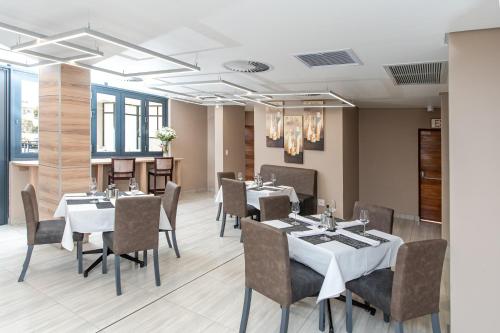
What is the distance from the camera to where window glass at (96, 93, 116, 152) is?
776 cm

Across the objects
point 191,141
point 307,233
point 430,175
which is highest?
point 191,141

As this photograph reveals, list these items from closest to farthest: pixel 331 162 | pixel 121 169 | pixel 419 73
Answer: pixel 419 73 → pixel 331 162 → pixel 121 169

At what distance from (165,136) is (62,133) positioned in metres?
3.96

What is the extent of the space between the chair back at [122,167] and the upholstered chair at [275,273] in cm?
520

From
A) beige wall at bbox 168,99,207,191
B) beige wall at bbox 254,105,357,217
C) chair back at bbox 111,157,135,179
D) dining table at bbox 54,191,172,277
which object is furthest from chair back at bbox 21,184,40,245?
beige wall at bbox 168,99,207,191

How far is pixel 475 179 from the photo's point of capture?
2.62m

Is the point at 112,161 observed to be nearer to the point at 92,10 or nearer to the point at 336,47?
the point at 92,10

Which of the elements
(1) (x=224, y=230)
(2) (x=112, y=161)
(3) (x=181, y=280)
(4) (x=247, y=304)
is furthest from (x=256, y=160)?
(4) (x=247, y=304)

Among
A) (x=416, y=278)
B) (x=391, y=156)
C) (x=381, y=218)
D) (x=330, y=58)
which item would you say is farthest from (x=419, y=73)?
(x=391, y=156)

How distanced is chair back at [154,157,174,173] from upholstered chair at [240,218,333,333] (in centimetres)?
568

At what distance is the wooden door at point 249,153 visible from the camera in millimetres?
10398

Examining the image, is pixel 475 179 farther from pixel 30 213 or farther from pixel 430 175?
pixel 430 175

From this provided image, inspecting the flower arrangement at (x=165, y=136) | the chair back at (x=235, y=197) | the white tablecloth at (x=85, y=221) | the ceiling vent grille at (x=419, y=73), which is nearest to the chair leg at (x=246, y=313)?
the white tablecloth at (x=85, y=221)

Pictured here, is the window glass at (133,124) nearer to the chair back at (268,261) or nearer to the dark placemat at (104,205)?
the dark placemat at (104,205)
